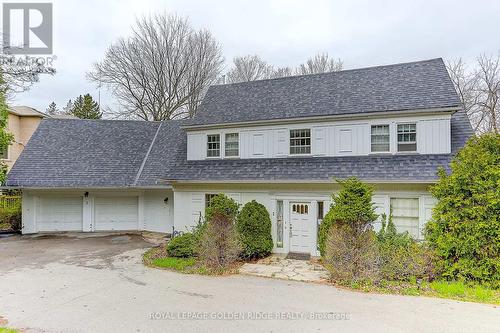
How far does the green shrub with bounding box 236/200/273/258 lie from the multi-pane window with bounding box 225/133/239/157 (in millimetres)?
3403

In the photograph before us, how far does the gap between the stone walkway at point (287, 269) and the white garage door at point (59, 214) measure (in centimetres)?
1205

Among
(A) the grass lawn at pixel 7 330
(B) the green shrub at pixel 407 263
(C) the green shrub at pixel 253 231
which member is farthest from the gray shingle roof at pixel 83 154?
(B) the green shrub at pixel 407 263

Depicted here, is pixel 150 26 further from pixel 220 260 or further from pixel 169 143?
pixel 220 260

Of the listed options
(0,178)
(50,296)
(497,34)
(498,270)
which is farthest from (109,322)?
(497,34)

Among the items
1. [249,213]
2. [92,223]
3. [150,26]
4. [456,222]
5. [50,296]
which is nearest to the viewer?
[50,296]

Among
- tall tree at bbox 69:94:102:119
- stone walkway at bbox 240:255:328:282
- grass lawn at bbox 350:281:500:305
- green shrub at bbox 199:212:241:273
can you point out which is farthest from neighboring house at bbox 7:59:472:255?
tall tree at bbox 69:94:102:119

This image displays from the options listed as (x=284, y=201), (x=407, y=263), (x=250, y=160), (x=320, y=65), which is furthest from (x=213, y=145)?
(x=320, y=65)

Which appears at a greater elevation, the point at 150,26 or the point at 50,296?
the point at 150,26

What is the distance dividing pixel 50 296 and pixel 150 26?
2776cm

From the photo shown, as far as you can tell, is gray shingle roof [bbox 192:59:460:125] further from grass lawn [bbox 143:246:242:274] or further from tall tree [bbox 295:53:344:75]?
tall tree [bbox 295:53:344:75]

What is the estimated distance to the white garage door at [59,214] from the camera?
56.6 feet

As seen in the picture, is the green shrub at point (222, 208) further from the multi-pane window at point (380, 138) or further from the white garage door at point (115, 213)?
the white garage door at point (115, 213)

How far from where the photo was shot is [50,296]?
25.1ft

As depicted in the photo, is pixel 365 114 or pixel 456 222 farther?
pixel 365 114
